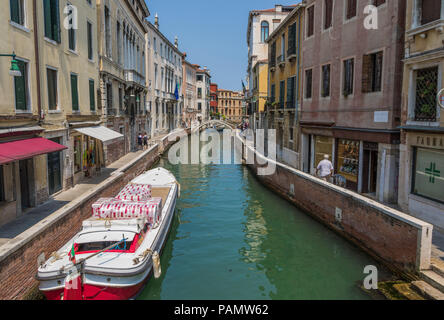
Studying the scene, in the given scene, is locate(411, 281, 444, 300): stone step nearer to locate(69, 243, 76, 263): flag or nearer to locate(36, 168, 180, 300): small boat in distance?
locate(36, 168, 180, 300): small boat in distance

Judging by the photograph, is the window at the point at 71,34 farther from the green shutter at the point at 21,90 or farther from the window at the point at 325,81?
the window at the point at 325,81

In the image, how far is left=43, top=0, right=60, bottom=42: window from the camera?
39.0ft

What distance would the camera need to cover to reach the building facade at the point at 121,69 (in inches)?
746

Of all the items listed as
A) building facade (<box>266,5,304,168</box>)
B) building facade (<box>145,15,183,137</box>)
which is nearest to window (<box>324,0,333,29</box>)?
building facade (<box>266,5,304,168</box>)

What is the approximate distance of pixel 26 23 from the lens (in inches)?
416

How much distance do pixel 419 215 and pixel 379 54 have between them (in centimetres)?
540

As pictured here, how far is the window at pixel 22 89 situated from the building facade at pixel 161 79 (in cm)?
2301

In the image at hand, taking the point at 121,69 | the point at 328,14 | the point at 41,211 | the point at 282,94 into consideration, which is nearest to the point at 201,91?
the point at 121,69

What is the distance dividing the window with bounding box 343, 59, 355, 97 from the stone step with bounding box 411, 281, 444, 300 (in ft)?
27.1

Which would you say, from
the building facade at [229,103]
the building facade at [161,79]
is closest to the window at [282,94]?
the building facade at [161,79]

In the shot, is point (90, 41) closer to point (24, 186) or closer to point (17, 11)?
point (17, 11)
